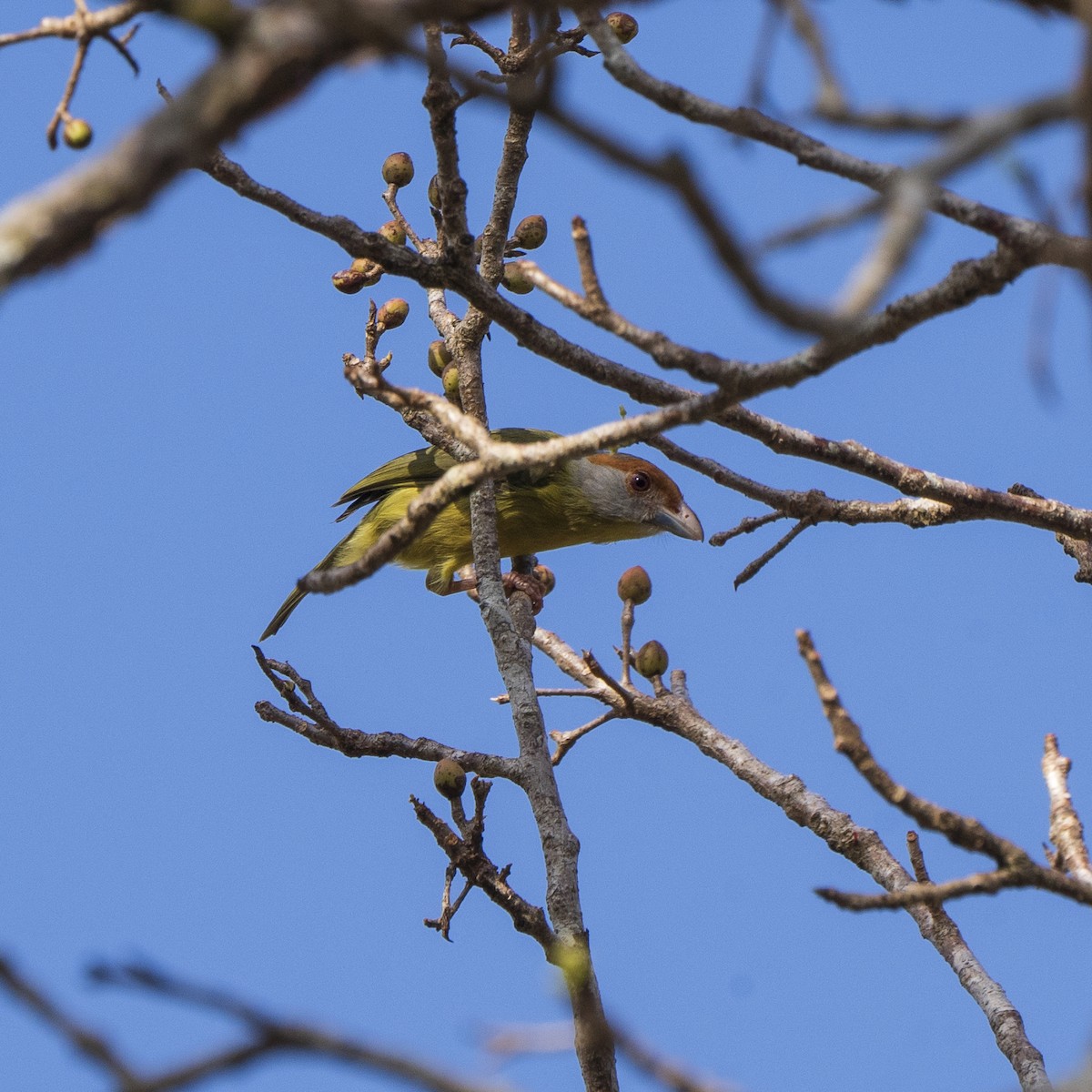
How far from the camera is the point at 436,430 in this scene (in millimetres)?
4785

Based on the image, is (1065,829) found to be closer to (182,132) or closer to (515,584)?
(182,132)

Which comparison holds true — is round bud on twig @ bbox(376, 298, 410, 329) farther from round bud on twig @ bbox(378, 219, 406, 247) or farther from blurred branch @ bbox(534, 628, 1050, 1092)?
blurred branch @ bbox(534, 628, 1050, 1092)

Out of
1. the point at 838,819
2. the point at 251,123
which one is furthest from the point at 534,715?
the point at 251,123

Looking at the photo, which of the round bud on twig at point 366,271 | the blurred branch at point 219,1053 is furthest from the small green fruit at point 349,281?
the blurred branch at point 219,1053

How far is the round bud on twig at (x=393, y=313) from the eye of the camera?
4879mm

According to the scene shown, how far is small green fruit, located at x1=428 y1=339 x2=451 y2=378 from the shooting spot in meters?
5.19

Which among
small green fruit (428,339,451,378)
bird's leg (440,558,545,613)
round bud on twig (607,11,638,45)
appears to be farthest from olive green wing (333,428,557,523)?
round bud on twig (607,11,638,45)

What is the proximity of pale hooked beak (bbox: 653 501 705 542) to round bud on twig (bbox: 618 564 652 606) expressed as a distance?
2769mm

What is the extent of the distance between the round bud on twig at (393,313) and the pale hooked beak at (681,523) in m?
3.01

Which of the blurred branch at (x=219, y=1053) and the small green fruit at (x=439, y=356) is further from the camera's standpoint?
the small green fruit at (x=439, y=356)

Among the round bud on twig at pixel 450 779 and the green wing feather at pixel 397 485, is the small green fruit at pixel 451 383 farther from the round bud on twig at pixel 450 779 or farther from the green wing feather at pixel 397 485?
the green wing feather at pixel 397 485

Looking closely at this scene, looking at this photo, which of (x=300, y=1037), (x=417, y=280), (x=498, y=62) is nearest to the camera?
(x=300, y=1037)

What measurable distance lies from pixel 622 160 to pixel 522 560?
207 inches

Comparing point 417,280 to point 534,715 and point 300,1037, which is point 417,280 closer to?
point 534,715
